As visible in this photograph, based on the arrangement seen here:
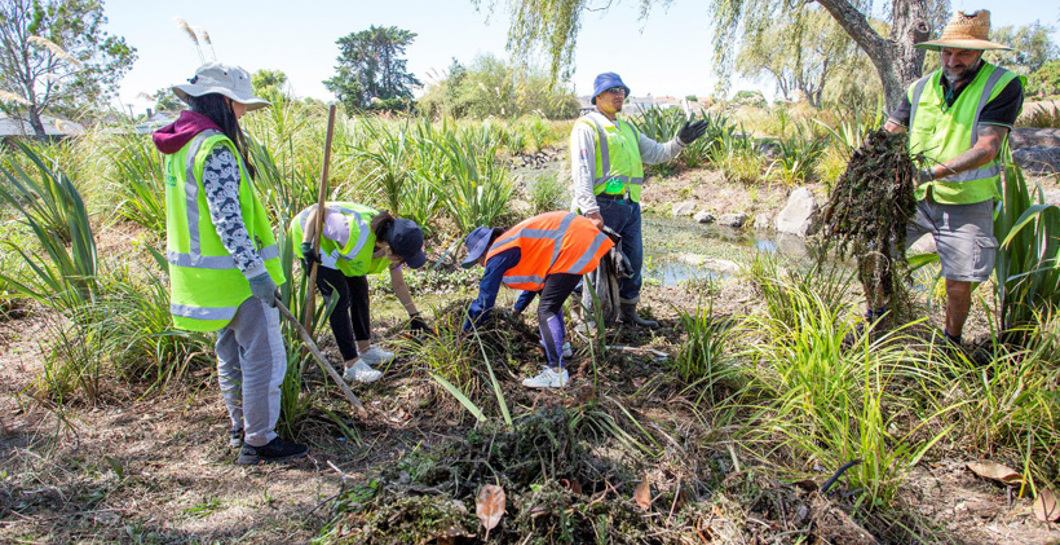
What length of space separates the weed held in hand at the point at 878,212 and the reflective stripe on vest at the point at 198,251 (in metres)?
2.73

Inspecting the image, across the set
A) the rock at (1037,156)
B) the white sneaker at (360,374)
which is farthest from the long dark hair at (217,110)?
the rock at (1037,156)

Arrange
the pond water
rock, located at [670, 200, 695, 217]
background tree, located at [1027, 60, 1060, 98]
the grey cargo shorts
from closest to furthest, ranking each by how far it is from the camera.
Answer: the grey cargo shorts, the pond water, rock, located at [670, 200, 695, 217], background tree, located at [1027, 60, 1060, 98]

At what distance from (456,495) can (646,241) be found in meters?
5.35

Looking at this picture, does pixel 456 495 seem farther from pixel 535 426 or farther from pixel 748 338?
pixel 748 338

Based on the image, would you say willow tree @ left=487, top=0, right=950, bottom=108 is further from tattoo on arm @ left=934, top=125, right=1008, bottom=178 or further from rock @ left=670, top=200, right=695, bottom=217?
tattoo on arm @ left=934, top=125, right=1008, bottom=178

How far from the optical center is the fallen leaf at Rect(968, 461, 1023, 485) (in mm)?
2104

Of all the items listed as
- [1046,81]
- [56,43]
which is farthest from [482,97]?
[1046,81]

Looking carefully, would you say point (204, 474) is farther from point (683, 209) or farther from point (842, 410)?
point (683, 209)

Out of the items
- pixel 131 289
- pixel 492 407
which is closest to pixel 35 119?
pixel 131 289

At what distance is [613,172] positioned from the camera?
3602mm

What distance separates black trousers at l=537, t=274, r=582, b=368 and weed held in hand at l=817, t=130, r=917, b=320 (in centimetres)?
135

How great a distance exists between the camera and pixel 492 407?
9.29ft

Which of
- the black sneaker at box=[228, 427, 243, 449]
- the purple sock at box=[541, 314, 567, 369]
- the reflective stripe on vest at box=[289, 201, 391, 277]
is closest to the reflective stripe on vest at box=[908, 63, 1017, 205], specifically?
the purple sock at box=[541, 314, 567, 369]

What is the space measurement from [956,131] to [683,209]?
5.73 meters
